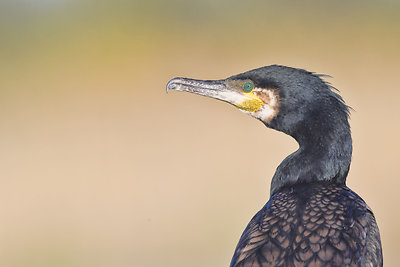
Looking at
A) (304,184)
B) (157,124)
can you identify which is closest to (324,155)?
(304,184)

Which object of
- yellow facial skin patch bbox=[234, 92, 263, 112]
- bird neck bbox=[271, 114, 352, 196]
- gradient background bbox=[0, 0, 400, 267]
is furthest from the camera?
gradient background bbox=[0, 0, 400, 267]

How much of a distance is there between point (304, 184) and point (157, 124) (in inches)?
356

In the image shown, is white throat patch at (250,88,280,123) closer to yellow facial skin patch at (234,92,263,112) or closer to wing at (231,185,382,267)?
yellow facial skin patch at (234,92,263,112)

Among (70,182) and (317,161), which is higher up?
(70,182)

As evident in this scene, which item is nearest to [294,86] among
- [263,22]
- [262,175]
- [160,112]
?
[262,175]

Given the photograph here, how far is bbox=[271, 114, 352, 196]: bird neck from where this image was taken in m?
4.64

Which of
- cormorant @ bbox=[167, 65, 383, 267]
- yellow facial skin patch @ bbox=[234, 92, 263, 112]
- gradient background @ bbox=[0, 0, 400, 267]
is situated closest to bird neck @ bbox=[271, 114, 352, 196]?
cormorant @ bbox=[167, 65, 383, 267]

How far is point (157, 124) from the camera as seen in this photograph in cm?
1355

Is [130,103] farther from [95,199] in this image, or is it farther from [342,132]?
[342,132]

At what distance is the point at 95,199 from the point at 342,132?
23.2 ft

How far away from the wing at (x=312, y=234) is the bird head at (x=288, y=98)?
0.51 m

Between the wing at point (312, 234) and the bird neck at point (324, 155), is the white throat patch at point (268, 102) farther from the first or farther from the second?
the wing at point (312, 234)

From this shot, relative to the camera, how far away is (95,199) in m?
11.2

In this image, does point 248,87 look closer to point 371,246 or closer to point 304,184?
point 304,184
